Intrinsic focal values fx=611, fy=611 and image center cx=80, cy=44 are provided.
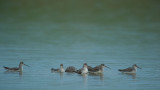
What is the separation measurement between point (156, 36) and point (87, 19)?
14.8m

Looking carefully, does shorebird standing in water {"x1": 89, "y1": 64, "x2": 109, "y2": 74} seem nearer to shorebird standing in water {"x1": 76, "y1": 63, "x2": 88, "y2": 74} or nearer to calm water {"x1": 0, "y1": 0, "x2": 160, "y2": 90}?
calm water {"x1": 0, "y1": 0, "x2": 160, "y2": 90}

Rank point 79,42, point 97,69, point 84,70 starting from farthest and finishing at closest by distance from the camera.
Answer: point 79,42, point 97,69, point 84,70

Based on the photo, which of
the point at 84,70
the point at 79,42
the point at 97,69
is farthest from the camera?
the point at 79,42

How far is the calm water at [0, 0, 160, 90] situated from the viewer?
1698 cm

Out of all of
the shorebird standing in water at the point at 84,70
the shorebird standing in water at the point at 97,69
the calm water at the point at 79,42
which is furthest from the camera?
the shorebird standing in water at the point at 97,69

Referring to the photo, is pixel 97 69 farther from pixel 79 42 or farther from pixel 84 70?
pixel 79 42

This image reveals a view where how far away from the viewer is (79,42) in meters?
28.8

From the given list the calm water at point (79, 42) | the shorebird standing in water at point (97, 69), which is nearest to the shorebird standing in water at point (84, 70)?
the calm water at point (79, 42)

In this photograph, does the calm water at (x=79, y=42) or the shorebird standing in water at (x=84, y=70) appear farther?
the shorebird standing in water at (x=84, y=70)

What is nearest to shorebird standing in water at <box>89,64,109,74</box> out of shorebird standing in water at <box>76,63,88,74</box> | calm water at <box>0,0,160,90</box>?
calm water at <box>0,0,160,90</box>

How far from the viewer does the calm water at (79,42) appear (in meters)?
17.0

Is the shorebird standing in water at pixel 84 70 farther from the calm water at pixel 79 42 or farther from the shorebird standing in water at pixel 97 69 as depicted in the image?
the shorebird standing in water at pixel 97 69

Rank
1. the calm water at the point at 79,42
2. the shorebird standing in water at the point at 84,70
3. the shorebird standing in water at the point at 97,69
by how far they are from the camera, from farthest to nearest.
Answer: the shorebird standing in water at the point at 97,69 < the shorebird standing in water at the point at 84,70 < the calm water at the point at 79,42

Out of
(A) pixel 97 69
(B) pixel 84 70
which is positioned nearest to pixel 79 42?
(A) pixel 97 69
